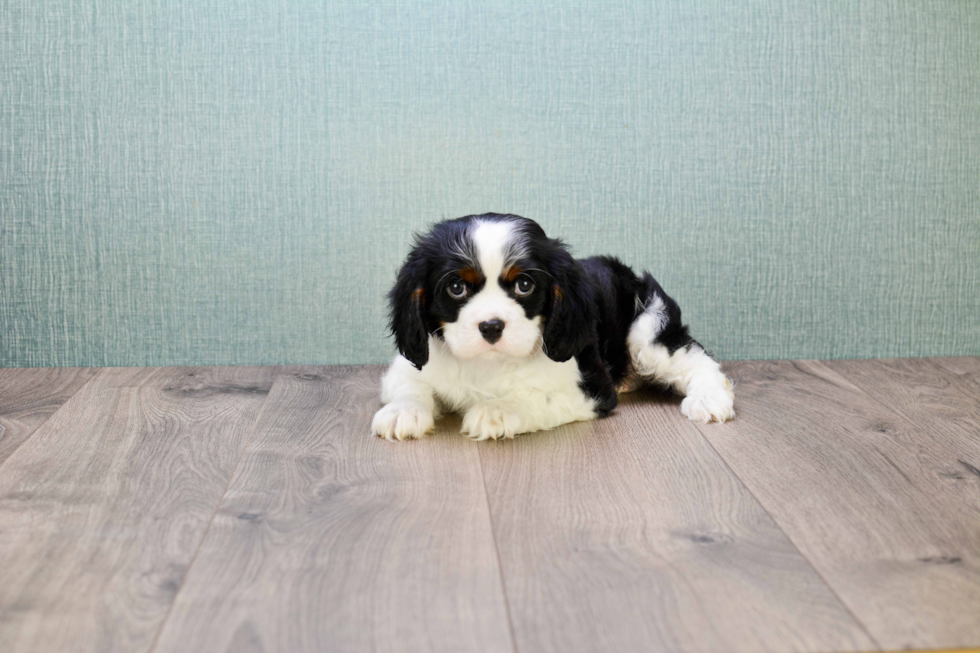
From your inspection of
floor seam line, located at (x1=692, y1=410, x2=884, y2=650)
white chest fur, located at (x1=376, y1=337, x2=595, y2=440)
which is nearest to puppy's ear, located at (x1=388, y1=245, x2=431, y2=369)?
white chest fur, located at (x1=376, y1=337, x2=595, y2=440)

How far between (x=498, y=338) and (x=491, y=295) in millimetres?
114

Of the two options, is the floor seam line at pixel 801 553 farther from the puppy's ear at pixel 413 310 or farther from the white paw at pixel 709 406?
the puppy's ear at pixel 413 310

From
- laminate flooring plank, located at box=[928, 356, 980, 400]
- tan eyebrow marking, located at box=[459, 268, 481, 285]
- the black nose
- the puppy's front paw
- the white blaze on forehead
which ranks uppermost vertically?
the white blaze on forehead

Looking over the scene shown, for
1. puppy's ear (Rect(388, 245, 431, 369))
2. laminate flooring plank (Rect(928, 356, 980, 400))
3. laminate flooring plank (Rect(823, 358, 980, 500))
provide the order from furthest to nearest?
laminate flooring plank (Rect(928, 356, 980, 400)), puppy's ear (Rect(388, 245, 431, 369)), laminate flooring plank (Rect(823, 358, 980, 500))

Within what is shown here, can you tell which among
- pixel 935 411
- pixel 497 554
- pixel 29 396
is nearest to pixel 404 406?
pixel 497 554

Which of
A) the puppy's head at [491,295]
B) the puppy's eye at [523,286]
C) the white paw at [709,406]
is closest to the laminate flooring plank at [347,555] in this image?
the puppy's head at [491,295]

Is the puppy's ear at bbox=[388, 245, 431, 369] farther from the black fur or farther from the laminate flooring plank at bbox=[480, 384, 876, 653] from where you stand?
the laminate flooring plank at bbox=[480, 384, 876, 653]

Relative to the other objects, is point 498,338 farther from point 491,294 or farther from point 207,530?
point 207,530

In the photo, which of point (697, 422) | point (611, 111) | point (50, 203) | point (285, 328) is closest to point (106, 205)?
point (50, 203)

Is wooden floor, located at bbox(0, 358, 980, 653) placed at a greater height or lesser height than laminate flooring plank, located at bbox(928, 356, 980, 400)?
lesser

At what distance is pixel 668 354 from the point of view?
259 centimetres

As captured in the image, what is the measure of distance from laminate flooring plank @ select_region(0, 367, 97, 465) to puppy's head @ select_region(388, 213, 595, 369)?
0.95 metres

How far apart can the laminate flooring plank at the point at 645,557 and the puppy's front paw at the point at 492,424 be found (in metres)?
0.03

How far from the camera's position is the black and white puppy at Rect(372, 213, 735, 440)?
2092 mm
